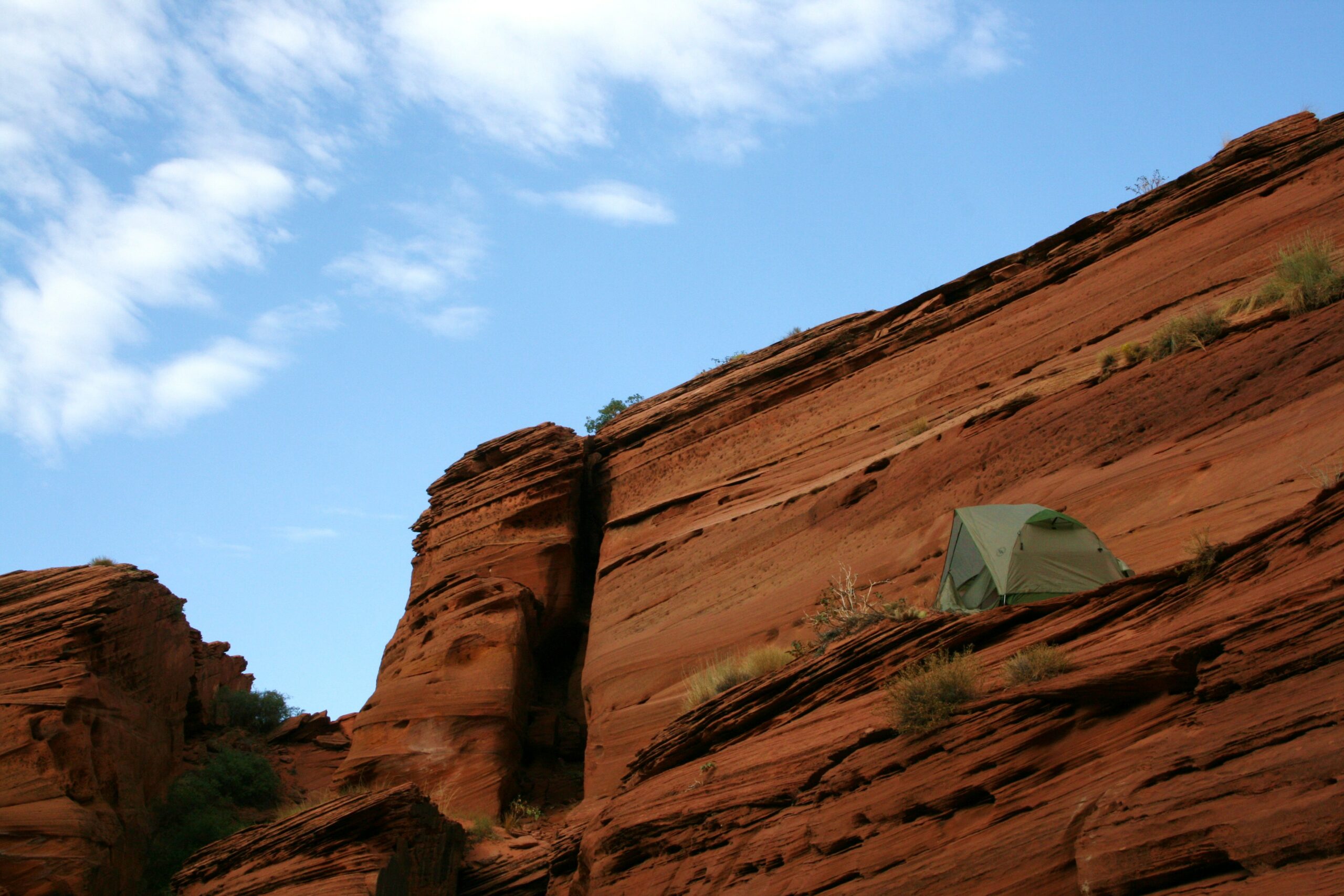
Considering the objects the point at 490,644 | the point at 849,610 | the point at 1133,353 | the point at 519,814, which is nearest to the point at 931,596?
the point at 849,610

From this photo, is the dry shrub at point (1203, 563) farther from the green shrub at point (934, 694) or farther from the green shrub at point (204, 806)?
the green shrub at point (204, 806)

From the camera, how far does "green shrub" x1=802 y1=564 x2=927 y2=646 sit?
12.6 m

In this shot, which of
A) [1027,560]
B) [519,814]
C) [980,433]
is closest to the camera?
[1027,560]

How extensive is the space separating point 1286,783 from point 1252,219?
446 inches

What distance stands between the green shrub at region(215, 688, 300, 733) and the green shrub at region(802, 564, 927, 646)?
16.5 meters

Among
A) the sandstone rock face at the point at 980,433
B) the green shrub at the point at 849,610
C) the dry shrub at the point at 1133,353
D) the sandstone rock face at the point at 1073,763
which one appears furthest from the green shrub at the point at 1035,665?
the dry shrub at the point at 1133,353

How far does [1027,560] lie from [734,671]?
4.67m

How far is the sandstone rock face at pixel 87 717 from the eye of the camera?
18.5 m

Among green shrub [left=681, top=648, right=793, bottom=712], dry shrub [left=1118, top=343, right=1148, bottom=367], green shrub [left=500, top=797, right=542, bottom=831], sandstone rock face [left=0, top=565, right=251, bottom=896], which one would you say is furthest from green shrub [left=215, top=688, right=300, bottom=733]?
dry shrub [left=1118, top=343, right=1148, bottom=367]

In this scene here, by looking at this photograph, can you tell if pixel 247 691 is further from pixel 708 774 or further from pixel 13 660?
pixel 708 774

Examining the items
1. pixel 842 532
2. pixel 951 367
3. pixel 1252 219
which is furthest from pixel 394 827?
pixel 1252 219

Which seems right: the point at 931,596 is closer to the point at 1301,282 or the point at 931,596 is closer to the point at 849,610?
the point at 849,610

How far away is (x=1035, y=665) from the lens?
31.2 ft

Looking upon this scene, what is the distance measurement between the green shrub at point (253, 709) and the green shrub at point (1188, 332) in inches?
831
